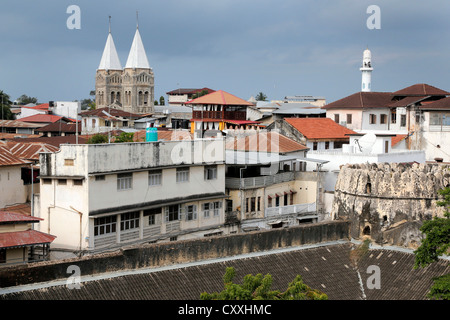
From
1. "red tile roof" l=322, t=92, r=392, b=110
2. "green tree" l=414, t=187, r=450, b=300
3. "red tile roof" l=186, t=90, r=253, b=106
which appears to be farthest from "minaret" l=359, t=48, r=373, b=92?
"green tree" l=414, t=187, r=450, b=300

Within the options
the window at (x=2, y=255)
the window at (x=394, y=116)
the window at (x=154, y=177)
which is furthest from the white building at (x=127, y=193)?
the window at (x=394, y=116)

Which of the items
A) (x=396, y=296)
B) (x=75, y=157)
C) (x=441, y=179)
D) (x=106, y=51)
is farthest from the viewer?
(x=106, y=51)

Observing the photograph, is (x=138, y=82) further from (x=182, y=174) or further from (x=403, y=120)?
(x=182, y=174)

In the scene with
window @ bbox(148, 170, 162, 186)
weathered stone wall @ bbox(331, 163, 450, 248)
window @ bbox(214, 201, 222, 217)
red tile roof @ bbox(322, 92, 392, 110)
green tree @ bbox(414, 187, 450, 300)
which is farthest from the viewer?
red tile roof @ bbox(322, 92, 392, 110)

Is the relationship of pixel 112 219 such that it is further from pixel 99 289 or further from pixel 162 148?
pixel 99 289

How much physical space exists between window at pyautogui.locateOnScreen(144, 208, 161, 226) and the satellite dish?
21.4 meters

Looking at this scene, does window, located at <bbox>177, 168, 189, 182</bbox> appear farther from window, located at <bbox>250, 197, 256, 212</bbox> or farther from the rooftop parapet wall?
Answer: window, located at <bbox>250, 197, 256, 212</bbox>

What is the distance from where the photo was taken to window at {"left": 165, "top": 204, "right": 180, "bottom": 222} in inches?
1571

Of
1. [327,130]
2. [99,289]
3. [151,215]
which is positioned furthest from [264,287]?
[327,130]

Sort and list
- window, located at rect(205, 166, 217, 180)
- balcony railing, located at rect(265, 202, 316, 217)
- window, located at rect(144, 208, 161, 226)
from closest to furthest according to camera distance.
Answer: window, located at rect(144, 208, 161, 226)
window, located at rect(205, 166, 217, 180)
balcony railing, located at rect(265, 202, 316, 217)

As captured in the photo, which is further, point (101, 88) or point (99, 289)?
point (101, 88)

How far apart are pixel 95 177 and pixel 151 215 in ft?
16.6

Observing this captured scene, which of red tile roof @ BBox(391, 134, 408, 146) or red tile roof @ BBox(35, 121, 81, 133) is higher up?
red tile roof @ BBox(35, 121, 81, 133)

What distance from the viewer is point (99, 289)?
24891mm
